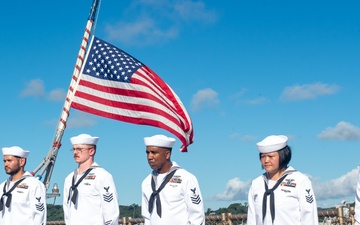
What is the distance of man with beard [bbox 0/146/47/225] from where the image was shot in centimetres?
1020

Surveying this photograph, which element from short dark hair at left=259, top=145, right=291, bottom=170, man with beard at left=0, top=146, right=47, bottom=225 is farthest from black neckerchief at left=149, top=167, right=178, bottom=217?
man with beard at left=0, top=146, right=47, bottom=225

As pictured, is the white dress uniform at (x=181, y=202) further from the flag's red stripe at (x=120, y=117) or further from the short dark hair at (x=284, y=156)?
the flag's red stripe at (x=120, y=117)

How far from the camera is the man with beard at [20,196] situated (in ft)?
33.4

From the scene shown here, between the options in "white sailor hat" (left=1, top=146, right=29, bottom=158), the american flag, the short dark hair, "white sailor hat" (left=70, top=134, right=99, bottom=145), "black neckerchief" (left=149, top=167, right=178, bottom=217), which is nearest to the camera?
the short dark hair

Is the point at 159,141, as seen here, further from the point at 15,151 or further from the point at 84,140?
the point at 15,151

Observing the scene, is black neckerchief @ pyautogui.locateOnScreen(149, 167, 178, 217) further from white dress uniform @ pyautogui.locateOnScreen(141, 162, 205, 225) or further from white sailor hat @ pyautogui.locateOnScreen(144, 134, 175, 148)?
white sailor hat @ pyautogui.locateOnScreen(144, 134, 175, 148)

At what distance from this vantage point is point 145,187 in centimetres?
902

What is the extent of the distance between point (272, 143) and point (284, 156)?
225 mm

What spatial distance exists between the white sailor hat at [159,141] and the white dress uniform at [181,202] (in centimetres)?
36

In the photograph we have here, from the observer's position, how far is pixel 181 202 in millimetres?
8727

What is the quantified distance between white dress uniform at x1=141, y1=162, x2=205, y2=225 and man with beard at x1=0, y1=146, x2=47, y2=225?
89.9 inches

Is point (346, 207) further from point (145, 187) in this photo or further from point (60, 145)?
point (60, 145)

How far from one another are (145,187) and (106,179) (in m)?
0.61

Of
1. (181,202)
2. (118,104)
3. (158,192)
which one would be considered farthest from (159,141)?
(118,104)
